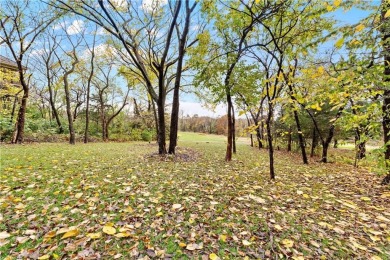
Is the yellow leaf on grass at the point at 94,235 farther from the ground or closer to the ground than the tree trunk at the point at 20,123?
closer to the ground

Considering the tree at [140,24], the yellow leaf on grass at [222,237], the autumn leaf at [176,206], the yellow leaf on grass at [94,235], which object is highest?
the tree at [140,24]

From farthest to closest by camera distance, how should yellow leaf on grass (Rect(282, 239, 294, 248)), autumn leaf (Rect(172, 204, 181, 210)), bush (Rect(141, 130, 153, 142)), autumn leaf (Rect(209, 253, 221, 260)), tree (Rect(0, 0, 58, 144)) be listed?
1. bush (Rect(141, 130, 153, 142))
2. tree (Rect(0, 0, 58, 144))
3. autumn leaf (Rect(172, 204, 181, 210))
4. yellow leaf on grass (Rect(282, 239, 294, 248))
5. autumn leaf (Rect(209, 253, 221, 260))

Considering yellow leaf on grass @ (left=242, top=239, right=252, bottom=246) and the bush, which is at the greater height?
the bush

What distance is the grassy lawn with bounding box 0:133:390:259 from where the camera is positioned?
6.56ft

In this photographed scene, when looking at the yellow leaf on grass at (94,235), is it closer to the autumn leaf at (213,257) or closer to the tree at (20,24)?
the autumn leaf at (213,257)

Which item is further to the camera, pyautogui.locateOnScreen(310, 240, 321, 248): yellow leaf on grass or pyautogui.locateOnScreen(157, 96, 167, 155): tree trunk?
pyautogui.locateOnScreen(157, 96, 167, 155): tree trunk

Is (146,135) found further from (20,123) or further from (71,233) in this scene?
(71,233)

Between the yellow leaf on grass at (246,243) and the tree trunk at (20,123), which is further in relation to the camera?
the tree trunk at (20,123)

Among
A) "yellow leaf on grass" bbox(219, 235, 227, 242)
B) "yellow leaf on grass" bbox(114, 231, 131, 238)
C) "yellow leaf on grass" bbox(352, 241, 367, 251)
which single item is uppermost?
"yellow leaf on grass" bbox(114, 231, 131, 238)

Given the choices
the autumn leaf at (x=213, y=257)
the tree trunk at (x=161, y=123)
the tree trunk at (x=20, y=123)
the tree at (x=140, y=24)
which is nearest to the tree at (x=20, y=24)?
the tree trunk at (x=20, y=123)

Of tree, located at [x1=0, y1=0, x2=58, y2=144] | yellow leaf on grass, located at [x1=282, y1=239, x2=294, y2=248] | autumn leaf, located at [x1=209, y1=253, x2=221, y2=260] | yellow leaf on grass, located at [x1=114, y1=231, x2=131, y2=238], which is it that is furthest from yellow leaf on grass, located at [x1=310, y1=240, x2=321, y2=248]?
tree, located at [x1=0, y1=0, x2=58, y2=144]

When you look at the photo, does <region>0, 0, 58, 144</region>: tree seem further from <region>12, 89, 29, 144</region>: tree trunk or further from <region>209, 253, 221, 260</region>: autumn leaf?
<region>209, 253, 221, 260</region>: autumn leaf

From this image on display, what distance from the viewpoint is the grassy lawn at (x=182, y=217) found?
2.00 meters

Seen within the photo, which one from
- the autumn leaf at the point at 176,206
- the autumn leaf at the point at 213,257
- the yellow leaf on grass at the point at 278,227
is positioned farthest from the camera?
the autumn leaf at the point at 176,206
